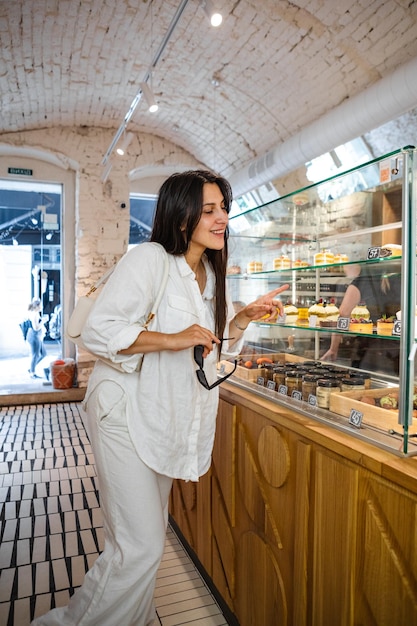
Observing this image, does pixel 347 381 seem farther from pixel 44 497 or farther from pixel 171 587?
pixel 44 497

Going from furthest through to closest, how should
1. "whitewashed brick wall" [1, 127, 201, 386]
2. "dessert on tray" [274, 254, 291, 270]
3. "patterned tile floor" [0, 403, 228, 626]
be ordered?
"whitewashed brick wall" [1, 127, 201, 386] < "dessert on tray" [274, 254, 291, 270] < "patterned tile floor" [0, 403, 228, 626]

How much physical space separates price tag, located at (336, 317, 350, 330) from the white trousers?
914 mm

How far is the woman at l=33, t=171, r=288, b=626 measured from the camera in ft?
5.13

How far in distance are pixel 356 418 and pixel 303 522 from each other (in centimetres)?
39

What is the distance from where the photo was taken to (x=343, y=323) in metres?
1.94

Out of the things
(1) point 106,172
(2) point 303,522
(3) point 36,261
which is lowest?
(2) point 303,522

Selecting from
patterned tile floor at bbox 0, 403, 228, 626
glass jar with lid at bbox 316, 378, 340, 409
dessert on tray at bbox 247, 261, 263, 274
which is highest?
dessert on tray at bbox 247, 261, 263, 274

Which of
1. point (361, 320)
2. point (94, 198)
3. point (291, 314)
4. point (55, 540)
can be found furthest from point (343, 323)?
point (94, 198)

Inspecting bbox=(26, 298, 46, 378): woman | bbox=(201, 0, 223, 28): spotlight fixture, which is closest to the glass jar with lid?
bbox=(201, 0, 223, 28): spotlight fixture

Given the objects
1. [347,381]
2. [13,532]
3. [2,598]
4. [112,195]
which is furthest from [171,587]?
[112,195]

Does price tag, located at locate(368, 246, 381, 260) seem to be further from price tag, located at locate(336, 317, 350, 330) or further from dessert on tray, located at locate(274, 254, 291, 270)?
dessert on tray, located at locate(274, 254, 291, 270)

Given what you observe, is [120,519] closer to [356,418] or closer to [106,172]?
[356,418]

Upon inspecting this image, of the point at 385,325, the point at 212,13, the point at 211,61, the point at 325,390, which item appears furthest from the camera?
the point at 211,61

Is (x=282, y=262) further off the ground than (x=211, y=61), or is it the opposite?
(x=211, y=61)
